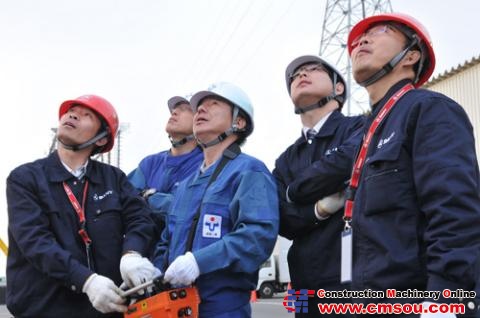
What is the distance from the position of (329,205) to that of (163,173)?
1927 millimetres

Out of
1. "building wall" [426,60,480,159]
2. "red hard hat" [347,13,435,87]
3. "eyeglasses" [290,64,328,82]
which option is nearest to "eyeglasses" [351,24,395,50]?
"red hard hat" [347,13,435,87]

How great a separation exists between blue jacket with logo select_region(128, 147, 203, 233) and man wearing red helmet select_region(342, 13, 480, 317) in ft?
7.20

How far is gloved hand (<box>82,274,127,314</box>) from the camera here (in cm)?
326

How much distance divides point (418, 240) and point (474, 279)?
29 centimetres

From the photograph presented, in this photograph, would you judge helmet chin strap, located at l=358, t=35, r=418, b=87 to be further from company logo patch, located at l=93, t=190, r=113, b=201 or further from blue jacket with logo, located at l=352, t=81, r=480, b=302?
company logo patch, located at l=93, t=190, r=113, b=201

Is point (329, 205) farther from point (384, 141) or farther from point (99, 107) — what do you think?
point (99, 107)

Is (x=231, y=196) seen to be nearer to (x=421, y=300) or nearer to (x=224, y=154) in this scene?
(x=224, y=154)

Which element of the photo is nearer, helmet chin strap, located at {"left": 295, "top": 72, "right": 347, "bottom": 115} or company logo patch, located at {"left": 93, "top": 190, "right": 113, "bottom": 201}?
company logo patch, located at {"left": 93, "top": 190, "right": 113, "bottom": 201}

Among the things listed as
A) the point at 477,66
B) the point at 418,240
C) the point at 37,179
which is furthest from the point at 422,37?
the point at 477,66

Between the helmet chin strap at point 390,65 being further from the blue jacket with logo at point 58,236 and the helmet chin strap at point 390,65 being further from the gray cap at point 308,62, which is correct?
the blue jacket with logo at point 58,236

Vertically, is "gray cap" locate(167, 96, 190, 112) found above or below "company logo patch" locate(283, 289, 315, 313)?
above

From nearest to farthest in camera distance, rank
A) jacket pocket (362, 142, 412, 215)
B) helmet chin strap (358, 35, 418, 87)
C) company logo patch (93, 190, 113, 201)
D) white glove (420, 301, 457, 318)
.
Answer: white glove (420, 301, 457, 318) → jacket pocket (362, 142, 412, 215) → helmet chin strap (358, 35, 418, 87) → company logo patch (93, 190, 113, 201)

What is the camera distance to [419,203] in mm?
2316

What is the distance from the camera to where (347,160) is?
11.3ft
